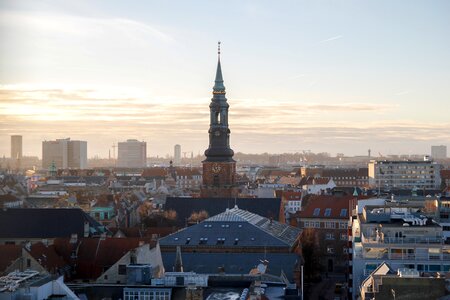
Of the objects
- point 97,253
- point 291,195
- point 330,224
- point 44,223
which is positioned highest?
point 291,195

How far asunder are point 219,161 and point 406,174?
231 ft

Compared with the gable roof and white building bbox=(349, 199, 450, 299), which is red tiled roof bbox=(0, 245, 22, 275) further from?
white building bbox=(349, 199, 450, 299)

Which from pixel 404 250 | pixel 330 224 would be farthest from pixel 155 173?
pixel 404 250

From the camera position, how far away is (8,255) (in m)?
43.2

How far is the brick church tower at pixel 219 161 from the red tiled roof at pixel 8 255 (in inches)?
1943

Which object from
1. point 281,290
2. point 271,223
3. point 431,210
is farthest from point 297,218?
point 281,290

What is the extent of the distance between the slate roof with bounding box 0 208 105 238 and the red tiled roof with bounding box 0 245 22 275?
13.9m

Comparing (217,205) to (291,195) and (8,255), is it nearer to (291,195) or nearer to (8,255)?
(291,195)

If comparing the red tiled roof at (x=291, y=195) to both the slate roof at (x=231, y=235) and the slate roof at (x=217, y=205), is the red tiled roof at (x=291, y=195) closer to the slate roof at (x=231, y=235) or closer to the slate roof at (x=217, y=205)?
the slate roof at (x=217, y=205)

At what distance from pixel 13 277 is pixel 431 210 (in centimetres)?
3296

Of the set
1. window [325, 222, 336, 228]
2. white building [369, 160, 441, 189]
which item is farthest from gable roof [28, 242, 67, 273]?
white building [369, 160, 441, 189]

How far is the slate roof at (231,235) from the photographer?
52656 millimetres

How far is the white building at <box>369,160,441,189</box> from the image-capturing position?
152 m

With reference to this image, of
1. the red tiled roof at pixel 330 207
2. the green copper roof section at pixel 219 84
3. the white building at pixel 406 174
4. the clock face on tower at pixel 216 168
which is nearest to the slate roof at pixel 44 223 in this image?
the red tiled roof at pixel 330 207
